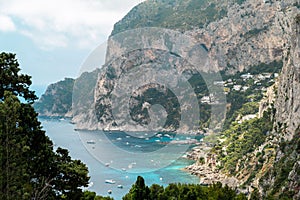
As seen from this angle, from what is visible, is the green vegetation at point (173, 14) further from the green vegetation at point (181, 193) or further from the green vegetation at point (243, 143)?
the green vegetation at point (181, 193)

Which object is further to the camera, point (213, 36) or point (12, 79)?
point (213, 36)

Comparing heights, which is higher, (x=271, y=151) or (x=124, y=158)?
(x=271, y=151)

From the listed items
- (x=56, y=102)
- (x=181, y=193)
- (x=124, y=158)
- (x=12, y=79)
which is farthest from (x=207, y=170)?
(x=56, y=102)

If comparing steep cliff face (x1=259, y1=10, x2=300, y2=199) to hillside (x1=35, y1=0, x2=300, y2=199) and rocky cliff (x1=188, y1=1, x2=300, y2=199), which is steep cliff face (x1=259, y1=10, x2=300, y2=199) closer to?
rocky cliff (x1=188, y1=1, x2=300, y2=199)

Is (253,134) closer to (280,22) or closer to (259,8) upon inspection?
(280,22)

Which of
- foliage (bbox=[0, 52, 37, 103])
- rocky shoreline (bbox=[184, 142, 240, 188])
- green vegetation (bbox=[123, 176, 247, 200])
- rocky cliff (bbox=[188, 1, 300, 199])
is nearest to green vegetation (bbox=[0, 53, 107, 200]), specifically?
foliage (bbox=[0, 52, 37, 103])

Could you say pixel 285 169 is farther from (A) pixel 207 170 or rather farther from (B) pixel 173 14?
(B) pixel 173 14

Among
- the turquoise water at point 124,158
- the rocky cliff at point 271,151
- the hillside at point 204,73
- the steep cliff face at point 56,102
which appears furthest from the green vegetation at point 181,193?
the steep cliff face at point 56,102
